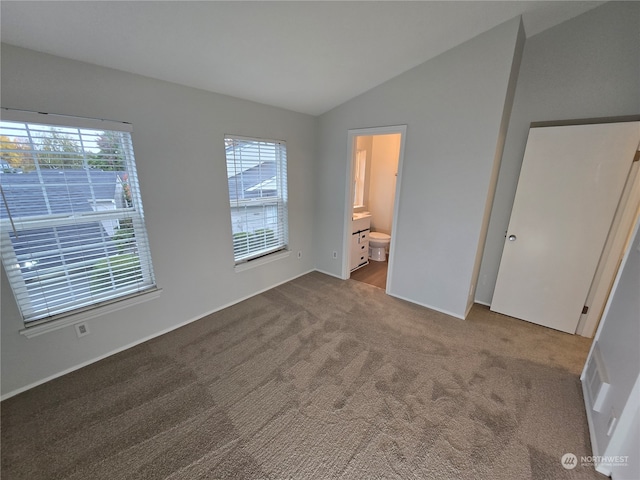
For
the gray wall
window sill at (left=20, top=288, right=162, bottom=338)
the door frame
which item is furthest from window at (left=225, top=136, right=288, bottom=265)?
the gray wall

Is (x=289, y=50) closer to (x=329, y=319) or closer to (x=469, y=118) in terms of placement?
(x=469, y=118)

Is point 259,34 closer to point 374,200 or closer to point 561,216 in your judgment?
point 561,216

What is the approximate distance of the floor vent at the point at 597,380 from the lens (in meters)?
1.49

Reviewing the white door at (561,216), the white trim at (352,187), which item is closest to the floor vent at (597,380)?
the white door at (561,216)

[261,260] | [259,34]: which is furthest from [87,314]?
[259,34]

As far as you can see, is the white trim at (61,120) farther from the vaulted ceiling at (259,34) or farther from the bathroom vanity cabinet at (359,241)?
the bathroom vanity cabinet at (359,241)

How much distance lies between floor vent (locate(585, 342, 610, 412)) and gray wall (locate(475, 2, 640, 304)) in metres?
1.47

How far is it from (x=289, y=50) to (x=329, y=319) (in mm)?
2432

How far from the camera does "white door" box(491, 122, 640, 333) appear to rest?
84.8 inches

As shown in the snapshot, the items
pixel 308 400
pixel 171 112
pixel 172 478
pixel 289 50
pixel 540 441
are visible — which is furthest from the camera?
pixel 171 112

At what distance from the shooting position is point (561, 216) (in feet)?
7.85

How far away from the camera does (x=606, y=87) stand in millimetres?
2123

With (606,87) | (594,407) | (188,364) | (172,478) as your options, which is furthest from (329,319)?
(606,87)

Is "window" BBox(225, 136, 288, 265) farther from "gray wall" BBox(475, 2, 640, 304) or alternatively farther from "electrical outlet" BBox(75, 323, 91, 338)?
"gray wall" BBox(475, 2, 640, 304)
